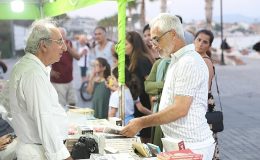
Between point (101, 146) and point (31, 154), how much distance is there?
54cm

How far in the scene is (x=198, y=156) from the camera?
2260mm

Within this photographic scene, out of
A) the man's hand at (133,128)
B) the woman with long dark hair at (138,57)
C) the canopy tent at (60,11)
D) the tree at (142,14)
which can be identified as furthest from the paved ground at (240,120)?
the tree at (142,14)

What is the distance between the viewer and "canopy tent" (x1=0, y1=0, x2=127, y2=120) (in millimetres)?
3642

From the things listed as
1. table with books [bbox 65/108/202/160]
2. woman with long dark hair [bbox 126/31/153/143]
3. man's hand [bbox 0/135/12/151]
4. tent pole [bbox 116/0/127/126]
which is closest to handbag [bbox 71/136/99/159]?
table with books [bbox 65/108/202/160]

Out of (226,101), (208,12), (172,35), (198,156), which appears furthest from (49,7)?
(208,12)

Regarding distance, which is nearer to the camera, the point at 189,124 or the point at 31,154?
the point at 31,154

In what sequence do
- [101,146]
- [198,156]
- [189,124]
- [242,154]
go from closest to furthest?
1. [198,156]
2. [189,124]
3. [101,146]
4. [242,154]

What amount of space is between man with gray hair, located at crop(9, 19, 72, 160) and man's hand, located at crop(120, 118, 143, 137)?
1.58 feet

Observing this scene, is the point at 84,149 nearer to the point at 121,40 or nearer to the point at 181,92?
the point at 181,92

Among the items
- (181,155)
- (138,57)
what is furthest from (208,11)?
(181,155)

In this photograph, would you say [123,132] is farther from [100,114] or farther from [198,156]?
[100,114]

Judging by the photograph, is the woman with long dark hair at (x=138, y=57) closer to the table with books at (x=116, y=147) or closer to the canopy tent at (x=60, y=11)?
the canopy tent at (x=60, y=11)

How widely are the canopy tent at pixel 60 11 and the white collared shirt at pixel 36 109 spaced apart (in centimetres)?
133

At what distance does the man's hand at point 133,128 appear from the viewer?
106 inches
